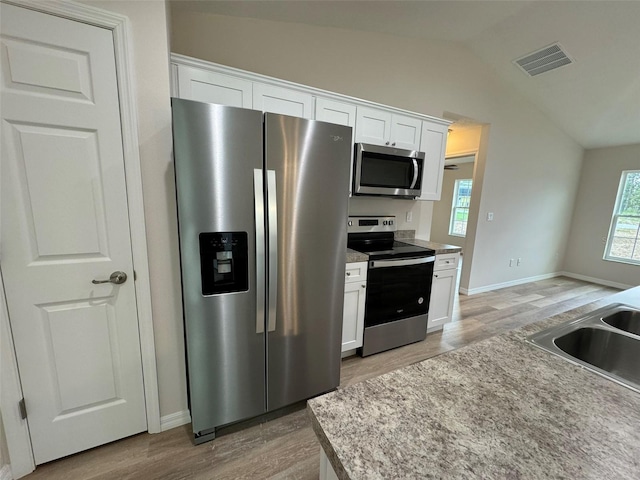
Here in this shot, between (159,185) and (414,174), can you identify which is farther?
(414,174)

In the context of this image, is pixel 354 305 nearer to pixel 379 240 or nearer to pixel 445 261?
pixel 379 240

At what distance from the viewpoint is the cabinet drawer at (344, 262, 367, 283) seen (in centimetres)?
211

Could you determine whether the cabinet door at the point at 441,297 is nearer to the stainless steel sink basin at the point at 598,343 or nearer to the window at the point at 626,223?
the stainless steel sink basin at the point at 598,343

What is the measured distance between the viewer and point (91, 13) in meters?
1.17

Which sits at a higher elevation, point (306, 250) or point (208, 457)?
point (306, 250)

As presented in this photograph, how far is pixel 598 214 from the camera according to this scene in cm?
492

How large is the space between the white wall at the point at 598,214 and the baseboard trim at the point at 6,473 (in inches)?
297

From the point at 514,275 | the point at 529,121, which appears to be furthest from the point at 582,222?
the point at 529,121

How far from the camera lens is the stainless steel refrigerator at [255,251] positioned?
1.31 m

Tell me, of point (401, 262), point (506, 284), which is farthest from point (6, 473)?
point (506, 284)

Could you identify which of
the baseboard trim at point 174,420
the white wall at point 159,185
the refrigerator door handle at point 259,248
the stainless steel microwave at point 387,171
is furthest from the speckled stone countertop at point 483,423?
the stainless steel microwave at point 387,171

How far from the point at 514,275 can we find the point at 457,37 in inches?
150

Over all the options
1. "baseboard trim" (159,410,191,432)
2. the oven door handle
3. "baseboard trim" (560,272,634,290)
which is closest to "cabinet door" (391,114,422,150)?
the oven door handle

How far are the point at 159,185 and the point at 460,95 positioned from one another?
355 cm
